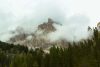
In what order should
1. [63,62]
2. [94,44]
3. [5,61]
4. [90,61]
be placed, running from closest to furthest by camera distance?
1. [90,61]
2. [94,44]
3. [63,62]
4. [5,61]

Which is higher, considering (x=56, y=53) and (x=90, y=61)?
(x=56, y=53)

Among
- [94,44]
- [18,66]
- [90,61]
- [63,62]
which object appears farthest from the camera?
[18,66]

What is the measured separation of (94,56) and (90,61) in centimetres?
376

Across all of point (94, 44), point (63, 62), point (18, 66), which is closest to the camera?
point (94, 44)

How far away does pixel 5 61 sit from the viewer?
655 ft

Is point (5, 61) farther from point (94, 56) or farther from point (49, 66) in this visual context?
point (94, 56)

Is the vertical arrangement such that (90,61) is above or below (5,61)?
below

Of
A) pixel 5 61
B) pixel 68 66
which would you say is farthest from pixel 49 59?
pixel 5 61

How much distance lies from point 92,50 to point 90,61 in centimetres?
715

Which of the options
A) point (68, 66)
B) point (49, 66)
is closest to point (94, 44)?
point (68, 66)

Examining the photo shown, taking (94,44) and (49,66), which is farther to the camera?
(49,66)

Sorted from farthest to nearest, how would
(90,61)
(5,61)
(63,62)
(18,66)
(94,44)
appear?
(5,61) → (18,66) → (63,62) → (94,44) → (90,61)

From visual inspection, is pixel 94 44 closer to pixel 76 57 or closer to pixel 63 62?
pixel 76 57

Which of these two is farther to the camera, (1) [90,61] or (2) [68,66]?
(2) [68,66]
